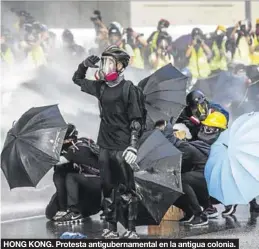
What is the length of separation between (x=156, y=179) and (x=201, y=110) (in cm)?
→ 100

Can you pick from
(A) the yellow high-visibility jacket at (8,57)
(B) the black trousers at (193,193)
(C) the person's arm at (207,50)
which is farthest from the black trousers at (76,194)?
(C) the person's arm at (207,50)

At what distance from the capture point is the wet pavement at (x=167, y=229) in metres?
5.66

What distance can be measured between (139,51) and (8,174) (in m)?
2.86

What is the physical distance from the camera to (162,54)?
8.44 meters

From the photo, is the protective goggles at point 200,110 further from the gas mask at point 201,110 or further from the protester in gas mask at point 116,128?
the protester in gas mask at point 116,128

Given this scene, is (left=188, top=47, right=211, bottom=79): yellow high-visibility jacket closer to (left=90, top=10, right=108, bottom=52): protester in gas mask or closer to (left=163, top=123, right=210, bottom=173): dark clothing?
(left=90, top=10, right=108, bottom=52): protester in gas mask

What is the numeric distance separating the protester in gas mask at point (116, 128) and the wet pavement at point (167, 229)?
30 cm

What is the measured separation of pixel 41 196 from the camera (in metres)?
7.59

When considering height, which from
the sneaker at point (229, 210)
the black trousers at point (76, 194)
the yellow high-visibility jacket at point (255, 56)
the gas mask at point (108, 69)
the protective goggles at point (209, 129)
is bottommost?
the sneaker at point (229, 210)

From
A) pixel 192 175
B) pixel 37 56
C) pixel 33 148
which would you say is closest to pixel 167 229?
pixel 192 175

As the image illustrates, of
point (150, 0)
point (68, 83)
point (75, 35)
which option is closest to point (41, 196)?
point (68, 83)

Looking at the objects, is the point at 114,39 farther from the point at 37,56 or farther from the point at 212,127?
the point at 212,127

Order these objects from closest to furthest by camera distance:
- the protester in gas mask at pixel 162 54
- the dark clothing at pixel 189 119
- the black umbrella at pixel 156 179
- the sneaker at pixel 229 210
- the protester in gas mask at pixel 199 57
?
the black umbrella at pixel 156 179
the dark clothing at pixel 189 119
the sneaker at pixel 229 210
the protester in gas mask at pixel 162 54
the protester in gas mask at pixel 199 57
